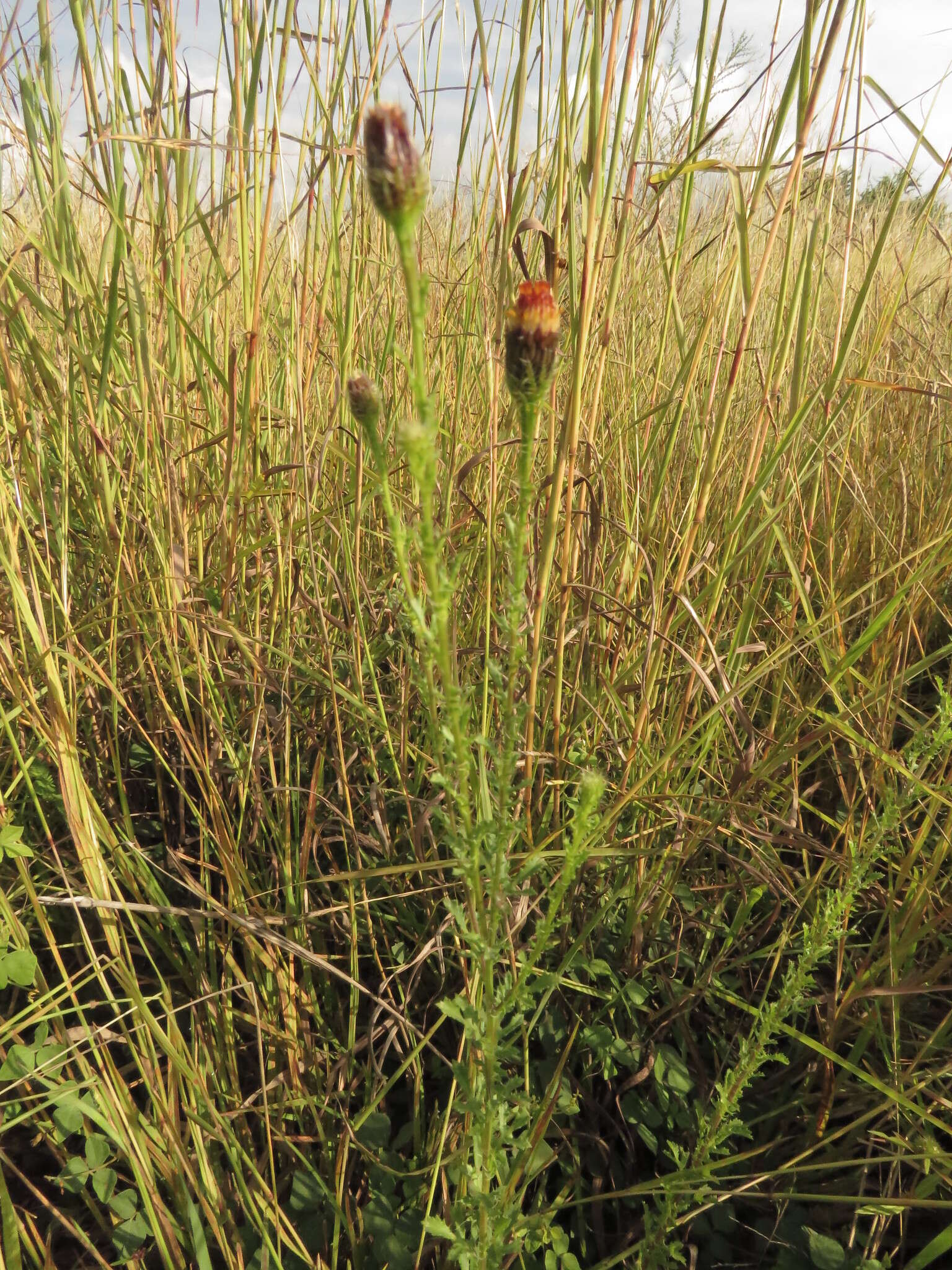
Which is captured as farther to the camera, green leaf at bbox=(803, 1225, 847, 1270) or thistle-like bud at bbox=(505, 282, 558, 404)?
green leaf at bbox=(803, 1225, 847, 1270)

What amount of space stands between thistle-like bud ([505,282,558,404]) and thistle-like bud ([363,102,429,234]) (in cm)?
8

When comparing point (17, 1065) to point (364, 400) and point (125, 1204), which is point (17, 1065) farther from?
point (364, 400)

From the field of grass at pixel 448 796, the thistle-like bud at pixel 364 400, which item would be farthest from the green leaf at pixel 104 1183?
the thistle-like bud at pixel 364 400

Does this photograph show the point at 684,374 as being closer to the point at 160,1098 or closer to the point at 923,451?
the point at 160,1098

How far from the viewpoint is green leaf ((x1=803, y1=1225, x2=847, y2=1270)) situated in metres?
0.75

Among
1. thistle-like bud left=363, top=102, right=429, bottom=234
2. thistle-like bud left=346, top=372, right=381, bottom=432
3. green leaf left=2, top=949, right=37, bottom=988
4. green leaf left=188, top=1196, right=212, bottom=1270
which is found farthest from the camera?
green leaf left=2, top=949, right=37, bottom=988

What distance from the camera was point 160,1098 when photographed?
770mm

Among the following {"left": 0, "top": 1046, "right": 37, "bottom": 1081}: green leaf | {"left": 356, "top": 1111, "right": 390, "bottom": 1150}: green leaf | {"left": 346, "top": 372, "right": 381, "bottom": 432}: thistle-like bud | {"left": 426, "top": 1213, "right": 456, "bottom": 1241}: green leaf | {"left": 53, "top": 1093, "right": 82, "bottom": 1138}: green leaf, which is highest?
{"left": 346, "top": 372, "right": 381, "bottom": 432}: thistle-like bud

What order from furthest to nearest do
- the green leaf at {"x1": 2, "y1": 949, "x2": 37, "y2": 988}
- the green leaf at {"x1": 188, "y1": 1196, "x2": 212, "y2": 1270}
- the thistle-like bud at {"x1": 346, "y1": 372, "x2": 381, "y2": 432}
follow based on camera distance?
the green leaf at {"x1": 2, "y1": 949, "x2": 37, "y2": 988} → the green leaf at {"x1": 188, "y1": 1196, "x2": 212, "y2": 1270} → the thistle-like bud at {"x1": 346, "y1": 372, "x2": 381, "y2": 432}

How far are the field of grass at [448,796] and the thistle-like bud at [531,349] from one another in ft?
0.37

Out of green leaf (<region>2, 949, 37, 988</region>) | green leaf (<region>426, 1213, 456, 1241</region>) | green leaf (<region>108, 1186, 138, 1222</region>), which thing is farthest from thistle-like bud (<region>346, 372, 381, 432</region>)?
green leaf (<region>108, 1186, 138, 1222</region>)

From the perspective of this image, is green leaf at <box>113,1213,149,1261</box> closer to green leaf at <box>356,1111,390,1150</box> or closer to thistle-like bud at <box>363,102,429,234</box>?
green leaf at <box>356,1111,390,1150</box>

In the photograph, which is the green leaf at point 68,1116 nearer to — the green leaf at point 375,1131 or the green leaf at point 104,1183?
the green leaf at point 104,1183

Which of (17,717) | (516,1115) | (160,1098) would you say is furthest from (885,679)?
(17,717)
